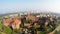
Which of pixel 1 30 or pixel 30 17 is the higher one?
pixel 30 17

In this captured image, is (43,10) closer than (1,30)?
No

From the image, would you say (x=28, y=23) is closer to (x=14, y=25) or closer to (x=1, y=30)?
(x=14, y=25)

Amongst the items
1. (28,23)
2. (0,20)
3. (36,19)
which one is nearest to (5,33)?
(0,20)

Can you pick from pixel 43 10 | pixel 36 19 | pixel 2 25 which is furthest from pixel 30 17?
pixel 2 25

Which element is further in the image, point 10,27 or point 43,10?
point 43,10

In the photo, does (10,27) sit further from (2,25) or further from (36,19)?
(36,19)

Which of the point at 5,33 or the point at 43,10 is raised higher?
the point at 43,10

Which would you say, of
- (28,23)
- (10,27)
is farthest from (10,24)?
(28,23)
